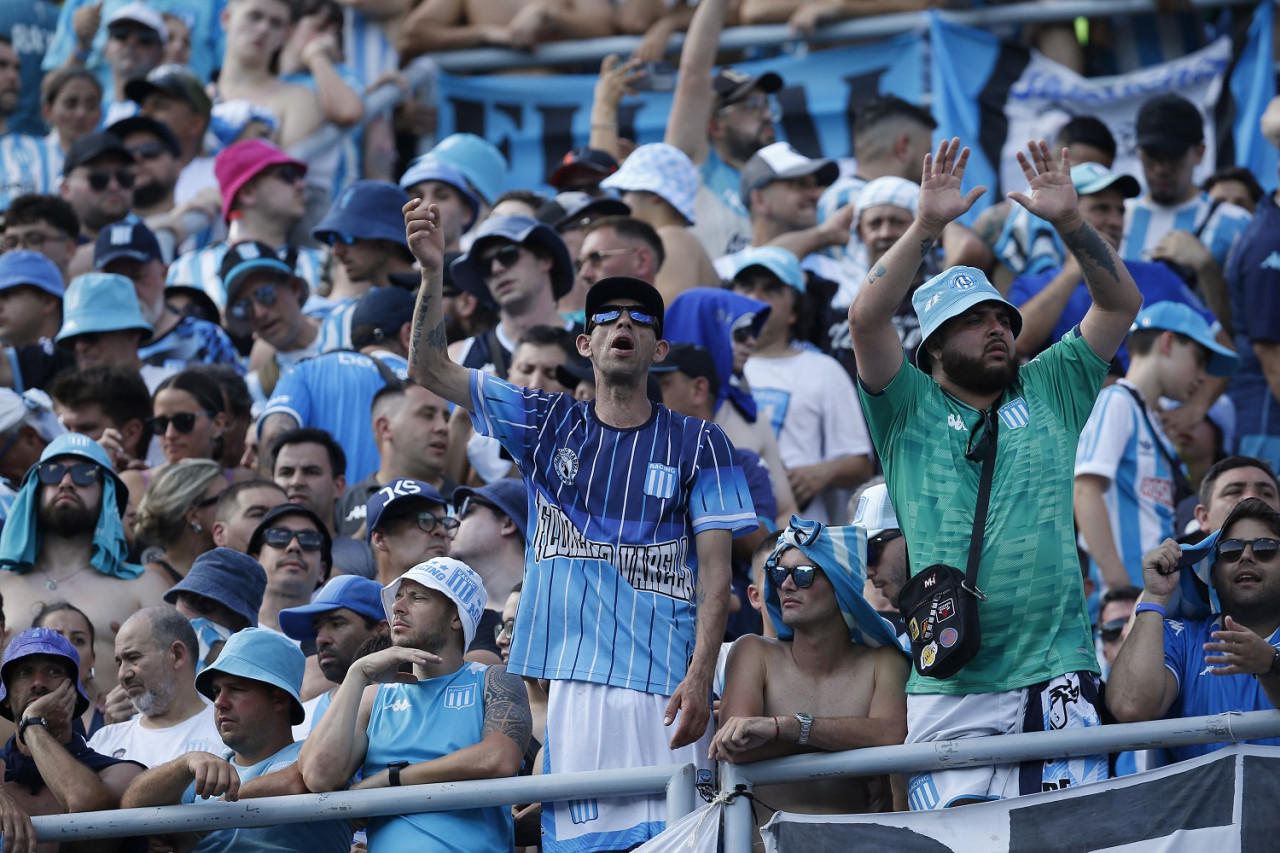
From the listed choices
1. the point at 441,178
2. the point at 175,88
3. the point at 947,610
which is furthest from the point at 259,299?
the point at 947,610

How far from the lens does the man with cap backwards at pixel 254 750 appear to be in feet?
20.0

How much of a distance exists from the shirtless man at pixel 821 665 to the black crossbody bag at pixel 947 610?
23 cm

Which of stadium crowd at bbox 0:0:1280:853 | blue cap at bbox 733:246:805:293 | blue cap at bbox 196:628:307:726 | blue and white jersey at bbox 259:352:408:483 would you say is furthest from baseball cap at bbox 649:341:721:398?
blue cap at bbox 196:628:307:726

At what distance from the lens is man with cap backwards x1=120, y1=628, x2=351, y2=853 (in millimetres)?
6082

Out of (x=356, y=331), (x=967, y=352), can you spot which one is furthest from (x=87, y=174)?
(x=967, y=352)

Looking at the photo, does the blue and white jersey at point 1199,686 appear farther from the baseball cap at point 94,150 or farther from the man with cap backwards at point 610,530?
the baseball cap at point 94,150

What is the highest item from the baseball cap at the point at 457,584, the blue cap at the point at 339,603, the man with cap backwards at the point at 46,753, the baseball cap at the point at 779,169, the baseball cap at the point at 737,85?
the baseball cap at the point at 737,85

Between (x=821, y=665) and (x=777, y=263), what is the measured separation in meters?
3.58

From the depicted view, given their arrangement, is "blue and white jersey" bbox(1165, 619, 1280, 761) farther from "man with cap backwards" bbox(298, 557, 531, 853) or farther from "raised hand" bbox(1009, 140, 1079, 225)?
"man with cap backwards" bbox(298, 557, 531, 853)

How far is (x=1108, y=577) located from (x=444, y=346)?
3310mm

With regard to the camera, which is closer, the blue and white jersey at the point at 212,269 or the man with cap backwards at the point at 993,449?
the man with cap backwards at the point at 993,449

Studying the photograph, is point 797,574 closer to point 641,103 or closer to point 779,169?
point 779,169

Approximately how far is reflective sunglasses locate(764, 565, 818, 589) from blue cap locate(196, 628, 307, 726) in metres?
1.64

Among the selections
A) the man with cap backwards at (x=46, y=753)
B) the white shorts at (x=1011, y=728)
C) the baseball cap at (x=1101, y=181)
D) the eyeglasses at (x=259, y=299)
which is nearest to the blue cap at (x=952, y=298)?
the white shorts at (x=1011, y=728)
